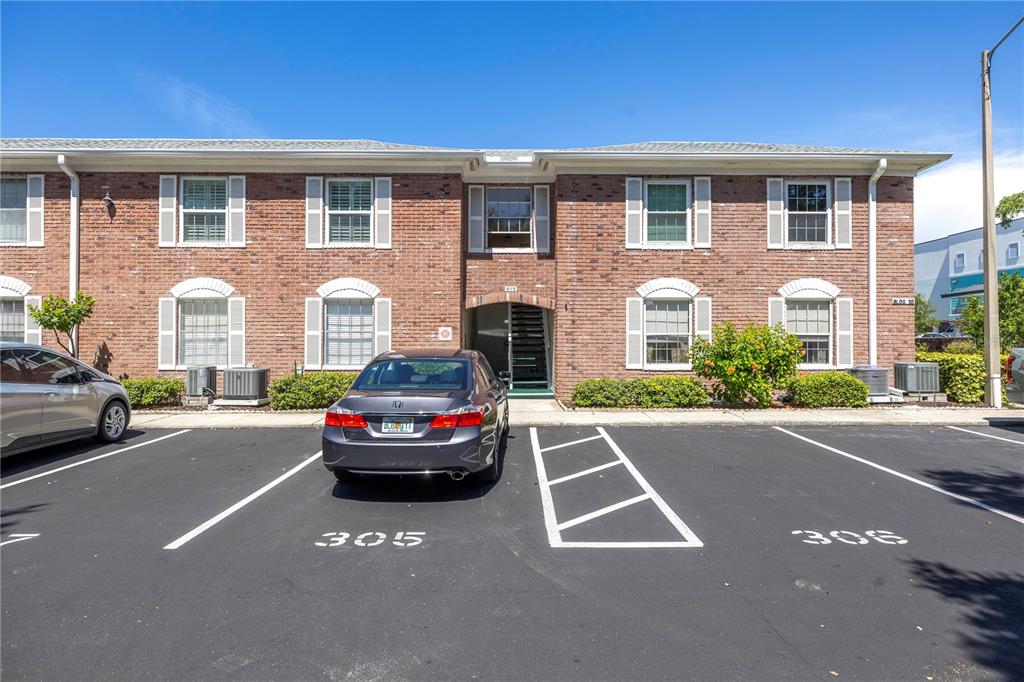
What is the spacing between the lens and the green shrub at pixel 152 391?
1198cm

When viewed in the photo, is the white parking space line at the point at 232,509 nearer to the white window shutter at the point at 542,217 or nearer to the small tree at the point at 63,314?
the white window shutter at the point at 542,217

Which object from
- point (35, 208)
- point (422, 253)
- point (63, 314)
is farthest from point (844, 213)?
point (35, 208)

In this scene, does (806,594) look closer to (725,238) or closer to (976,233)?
(725,238)

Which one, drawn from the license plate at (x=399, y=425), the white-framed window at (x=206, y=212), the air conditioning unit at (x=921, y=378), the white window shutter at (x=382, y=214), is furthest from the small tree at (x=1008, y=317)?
the white-framed window at (x=206, y=212)

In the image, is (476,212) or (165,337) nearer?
(165,337)

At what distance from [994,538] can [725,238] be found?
9794 mm

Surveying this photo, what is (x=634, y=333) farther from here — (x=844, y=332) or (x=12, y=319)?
(x=12, y=319)


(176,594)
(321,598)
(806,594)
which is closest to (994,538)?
(806,594)

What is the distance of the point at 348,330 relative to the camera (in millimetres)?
13336

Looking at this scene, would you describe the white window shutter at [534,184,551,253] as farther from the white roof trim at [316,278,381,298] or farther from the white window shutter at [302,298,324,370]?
the white window shutter at [302,298,324,370]

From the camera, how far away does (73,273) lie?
12914mm

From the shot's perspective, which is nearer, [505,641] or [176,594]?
[505,641]

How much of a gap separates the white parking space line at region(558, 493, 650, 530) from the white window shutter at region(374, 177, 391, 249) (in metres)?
9.40

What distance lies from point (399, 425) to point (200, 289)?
10072 millimetres
